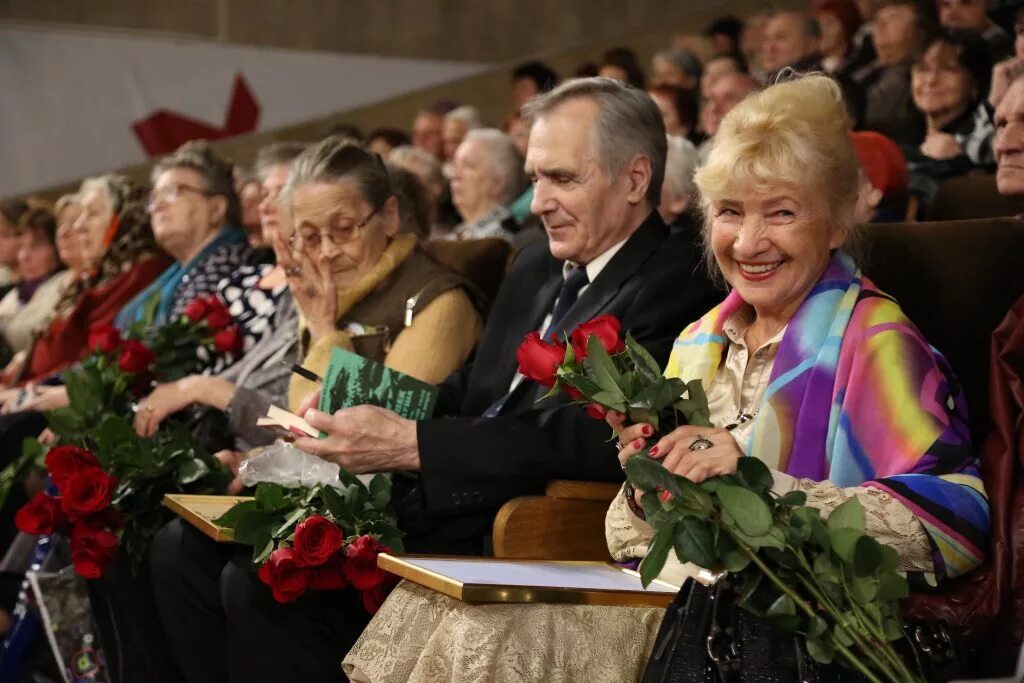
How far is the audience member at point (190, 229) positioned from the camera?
450cm

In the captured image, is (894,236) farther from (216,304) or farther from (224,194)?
(224,194)

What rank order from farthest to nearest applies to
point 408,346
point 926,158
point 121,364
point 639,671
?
point 926,158, point 121,364, point 408,346, point 639,671

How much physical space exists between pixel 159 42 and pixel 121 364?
630 cm

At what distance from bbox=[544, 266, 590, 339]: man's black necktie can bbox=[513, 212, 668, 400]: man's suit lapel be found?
0.15 ft

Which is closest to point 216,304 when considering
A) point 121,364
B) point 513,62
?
point 121,364

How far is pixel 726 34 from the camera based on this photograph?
769 centimetres

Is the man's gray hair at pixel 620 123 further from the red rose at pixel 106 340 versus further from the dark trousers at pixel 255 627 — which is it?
the red rose at pixel 106 340

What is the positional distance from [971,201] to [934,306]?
73 cm

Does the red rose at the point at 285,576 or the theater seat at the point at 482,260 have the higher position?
the theater seat at the point at 482,260

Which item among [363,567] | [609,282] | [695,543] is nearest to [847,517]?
[695,543]

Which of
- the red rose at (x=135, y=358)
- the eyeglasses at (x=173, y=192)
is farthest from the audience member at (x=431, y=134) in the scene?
the red rose at (x=135, y=358)

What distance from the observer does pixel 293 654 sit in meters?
2.59

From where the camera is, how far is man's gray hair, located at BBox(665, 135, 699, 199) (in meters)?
3.68

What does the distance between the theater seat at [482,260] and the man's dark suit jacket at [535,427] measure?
0.60 m
